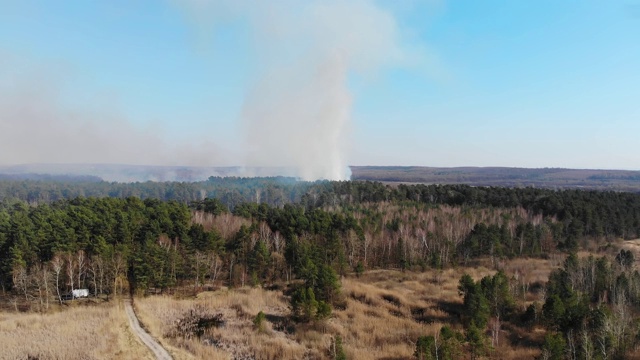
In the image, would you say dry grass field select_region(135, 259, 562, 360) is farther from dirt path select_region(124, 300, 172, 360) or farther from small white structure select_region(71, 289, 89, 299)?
small white structure select_region(71, 289, 89, 299)

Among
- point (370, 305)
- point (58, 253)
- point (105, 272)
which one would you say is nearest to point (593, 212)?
point (370, 305)

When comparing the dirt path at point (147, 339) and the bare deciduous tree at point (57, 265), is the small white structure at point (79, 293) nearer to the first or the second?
the bare deciduous tree at point (57, 265)

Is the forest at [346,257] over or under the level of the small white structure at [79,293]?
over

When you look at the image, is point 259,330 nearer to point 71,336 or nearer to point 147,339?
point 147,339

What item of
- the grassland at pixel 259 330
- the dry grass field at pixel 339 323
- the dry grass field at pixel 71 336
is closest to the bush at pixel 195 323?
the grassland at pixel 259 330

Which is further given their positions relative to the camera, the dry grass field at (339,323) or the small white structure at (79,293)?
the small white structure at (79,293)

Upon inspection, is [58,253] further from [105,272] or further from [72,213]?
[72,213]

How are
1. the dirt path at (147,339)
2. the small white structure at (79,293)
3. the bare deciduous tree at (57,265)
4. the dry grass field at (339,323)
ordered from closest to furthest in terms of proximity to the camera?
the dirt path at (147,339) → the dry grass field at (339,323) → the bare deciduous tree at (57,265) → the small white structure at (79,293)
